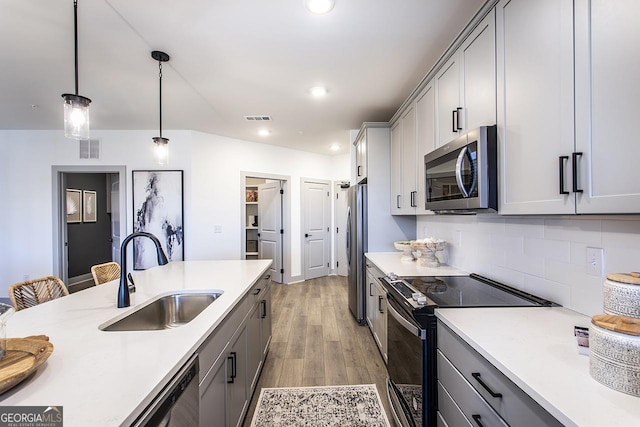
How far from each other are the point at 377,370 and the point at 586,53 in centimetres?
245

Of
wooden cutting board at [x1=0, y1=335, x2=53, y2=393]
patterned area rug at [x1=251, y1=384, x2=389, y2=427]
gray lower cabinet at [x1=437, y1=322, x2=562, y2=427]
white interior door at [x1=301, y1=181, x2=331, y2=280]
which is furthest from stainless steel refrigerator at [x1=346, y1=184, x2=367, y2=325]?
wooden cutting board at [x1=0, y1=335, x2=53, y2=393]

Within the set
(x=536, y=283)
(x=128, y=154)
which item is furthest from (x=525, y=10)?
(x=128, y=154)

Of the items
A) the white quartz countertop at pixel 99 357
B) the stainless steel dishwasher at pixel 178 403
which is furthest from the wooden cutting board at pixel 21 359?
the stainless steel dishwasher at pixel 178 403

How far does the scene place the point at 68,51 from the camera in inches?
85.6

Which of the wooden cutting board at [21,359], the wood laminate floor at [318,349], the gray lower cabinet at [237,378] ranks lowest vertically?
the wood laminate floor at [318,349]

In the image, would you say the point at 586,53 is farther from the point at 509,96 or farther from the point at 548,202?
the point at 548,202

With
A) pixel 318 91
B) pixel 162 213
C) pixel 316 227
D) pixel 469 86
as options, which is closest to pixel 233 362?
pixel 469 86

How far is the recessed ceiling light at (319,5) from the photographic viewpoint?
165 cm

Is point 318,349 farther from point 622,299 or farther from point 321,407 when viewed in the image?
point 622,299

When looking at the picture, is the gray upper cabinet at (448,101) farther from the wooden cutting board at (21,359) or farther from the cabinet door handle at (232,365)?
the wooden cutting board at (21,359)

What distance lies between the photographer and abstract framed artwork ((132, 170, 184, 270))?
4.21 meters

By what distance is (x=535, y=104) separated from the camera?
112 cm

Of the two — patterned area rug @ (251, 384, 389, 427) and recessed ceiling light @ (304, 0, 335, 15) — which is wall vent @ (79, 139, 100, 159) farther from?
patterned area rug @ (251, 384, 389, 427)

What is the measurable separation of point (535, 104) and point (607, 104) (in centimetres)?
30
